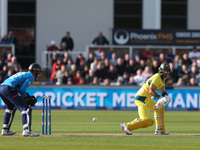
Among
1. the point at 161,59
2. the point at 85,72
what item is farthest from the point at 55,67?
the point at 161,59

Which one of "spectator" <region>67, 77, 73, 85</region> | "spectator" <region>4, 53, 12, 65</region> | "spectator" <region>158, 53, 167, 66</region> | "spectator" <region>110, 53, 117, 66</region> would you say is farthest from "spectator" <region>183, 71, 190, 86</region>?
"spectator" <region>4, 53, 12, 65</region>

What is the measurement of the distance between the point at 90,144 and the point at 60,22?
71.3ft

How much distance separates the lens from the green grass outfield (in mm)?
12281

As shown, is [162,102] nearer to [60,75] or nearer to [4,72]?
[60,75]

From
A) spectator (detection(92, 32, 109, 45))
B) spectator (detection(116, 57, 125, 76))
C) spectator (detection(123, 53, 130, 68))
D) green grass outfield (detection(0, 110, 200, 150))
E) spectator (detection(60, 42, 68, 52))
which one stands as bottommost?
green grass outfield (detection(0, 110, 200, 150))

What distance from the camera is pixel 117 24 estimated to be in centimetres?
3409

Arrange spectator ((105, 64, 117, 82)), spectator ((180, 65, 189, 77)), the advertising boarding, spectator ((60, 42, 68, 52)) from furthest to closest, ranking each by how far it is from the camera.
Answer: spectator ((60, 42, 68, 52)), spectator ((180, 65, 189, 77)), spectator ((105, 64, 117, 82)), the advertising boarding

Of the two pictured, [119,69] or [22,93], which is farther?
[119,69]

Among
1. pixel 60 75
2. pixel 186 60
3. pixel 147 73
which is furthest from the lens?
pixel 186 60

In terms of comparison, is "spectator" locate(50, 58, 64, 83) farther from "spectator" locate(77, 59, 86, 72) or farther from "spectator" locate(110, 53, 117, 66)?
"spectator" locate(110, 53, 117, 66)

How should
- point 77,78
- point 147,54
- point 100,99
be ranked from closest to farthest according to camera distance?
point 100,99 < point 77,78 < point 147,54

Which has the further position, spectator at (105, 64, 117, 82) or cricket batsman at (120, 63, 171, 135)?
spectator at (105, 64, 117, 82)

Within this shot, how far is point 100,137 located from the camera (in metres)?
14.2

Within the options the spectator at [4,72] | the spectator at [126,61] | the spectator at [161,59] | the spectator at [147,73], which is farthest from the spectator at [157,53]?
the spectator at [4,72]
